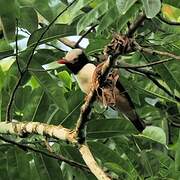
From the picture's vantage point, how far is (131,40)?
1654 millimetres

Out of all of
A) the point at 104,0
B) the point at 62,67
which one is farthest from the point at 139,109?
the point at 104,0

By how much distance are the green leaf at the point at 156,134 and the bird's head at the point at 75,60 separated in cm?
88

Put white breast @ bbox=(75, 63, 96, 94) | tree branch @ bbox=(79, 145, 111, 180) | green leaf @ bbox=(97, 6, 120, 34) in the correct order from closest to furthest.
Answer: tree branch @ bbox=(79, 145, 111, 180), green leaf @ bbox=(97, 6, 120, 34), white breast @ bbox=(75, 63, 96, 94)

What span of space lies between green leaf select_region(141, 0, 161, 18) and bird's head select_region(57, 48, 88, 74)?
1.33 metres

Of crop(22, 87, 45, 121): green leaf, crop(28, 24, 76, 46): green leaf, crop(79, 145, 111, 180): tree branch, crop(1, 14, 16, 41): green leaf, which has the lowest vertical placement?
crop(22, 87, 45, 121): green leaf

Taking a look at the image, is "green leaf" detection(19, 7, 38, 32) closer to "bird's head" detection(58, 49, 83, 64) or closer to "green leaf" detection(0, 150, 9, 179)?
"green leaf" detection(0, 150, 9, 179)

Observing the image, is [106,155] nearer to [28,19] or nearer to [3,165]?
[3,165]

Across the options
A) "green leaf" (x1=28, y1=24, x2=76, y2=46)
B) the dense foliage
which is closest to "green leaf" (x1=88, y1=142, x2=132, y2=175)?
the dense foliage

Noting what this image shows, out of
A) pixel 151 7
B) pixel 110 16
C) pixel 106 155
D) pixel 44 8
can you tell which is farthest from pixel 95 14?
pixel 106 155

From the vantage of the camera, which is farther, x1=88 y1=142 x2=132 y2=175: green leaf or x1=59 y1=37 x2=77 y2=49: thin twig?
x1=59 y1=37 x2=77 y2=49: thin twig

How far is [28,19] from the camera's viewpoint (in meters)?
2.33

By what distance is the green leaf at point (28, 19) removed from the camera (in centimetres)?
229

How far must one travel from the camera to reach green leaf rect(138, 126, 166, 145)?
226 cm

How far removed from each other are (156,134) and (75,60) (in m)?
1.25
